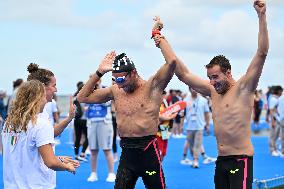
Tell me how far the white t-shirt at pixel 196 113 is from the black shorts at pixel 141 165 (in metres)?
7.26

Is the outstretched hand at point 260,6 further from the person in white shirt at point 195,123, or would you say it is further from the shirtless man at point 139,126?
the person in white shirt at point 195,123

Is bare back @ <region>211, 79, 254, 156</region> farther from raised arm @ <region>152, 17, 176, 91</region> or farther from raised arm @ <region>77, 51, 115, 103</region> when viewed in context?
raised arm @ <region>77, 51, 115, 103</region>

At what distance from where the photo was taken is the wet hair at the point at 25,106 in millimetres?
4691

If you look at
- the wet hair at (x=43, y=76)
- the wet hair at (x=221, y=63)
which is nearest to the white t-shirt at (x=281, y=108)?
the wet hair at (x=221, y=63)

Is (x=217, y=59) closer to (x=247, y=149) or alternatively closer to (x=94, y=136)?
(x=247, y=149)

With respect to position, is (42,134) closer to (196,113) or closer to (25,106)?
(25,106)

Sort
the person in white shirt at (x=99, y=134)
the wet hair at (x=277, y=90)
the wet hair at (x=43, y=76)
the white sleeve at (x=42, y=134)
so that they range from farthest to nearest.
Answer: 1. the wet hair at (x=277, y=90)
2. the person in white shirt at (x=99, y=134)
3. the wet hair at (x=43, y=76)
4. the white sleeve at (x=42, y=134)

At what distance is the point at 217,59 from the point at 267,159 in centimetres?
1052

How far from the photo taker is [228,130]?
6020 millimetres

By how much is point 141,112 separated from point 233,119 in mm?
1085

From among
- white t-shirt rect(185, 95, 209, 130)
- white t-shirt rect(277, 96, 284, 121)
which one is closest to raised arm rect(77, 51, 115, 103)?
white t-shirt rect(185, 95, 209, 130)

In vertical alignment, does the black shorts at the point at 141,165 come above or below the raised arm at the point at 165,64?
below

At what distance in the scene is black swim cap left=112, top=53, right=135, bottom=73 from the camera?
657 centimetres

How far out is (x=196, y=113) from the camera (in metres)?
13.9
